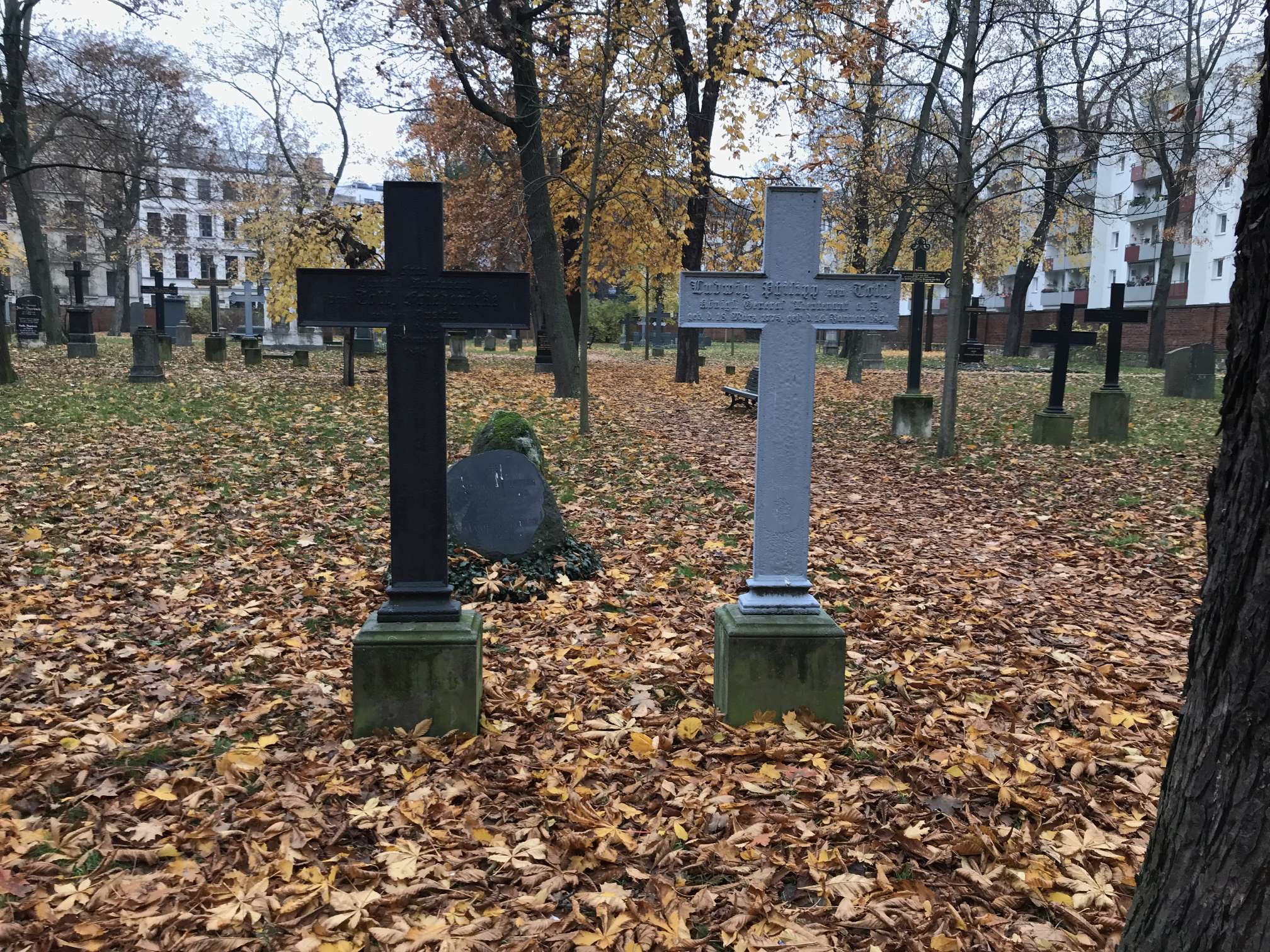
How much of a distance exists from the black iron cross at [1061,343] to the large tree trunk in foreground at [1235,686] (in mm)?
11544

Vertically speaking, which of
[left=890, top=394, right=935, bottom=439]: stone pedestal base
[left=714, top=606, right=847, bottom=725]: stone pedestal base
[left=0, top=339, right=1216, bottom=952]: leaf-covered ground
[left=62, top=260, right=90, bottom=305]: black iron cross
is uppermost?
[left=62, top=260, right=90, bottom=305]: black iron cross

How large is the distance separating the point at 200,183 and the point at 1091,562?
50.7m

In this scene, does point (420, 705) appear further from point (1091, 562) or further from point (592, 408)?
point (592, 408)

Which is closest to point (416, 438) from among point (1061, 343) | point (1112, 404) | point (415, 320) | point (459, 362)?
point (415, 320)

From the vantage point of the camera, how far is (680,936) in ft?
8.75

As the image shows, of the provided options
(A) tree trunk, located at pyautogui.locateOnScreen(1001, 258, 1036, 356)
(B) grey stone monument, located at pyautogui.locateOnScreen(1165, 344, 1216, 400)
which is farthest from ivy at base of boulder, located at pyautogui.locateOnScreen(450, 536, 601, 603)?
(A) tree trunk, located at pyautogui.locateOnScreen(1001, 258, 1036, 356)

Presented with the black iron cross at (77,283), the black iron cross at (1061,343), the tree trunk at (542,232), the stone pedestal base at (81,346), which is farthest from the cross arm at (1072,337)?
the black iron cross at (77,283)

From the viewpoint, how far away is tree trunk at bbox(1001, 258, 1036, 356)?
33062mm

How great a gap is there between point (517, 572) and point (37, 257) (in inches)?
985

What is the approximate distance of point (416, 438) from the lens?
159 inches

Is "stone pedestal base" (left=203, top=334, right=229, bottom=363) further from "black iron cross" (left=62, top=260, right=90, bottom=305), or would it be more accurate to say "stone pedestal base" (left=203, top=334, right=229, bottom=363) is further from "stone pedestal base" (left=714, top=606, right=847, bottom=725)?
"stone pedestal base" (left=714, top=606, right=847, bottom=725)

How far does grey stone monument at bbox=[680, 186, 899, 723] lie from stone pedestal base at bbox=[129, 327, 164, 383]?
48.8 ft

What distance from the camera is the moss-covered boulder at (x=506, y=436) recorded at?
281 inches

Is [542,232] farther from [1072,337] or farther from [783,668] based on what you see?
[783,668]
